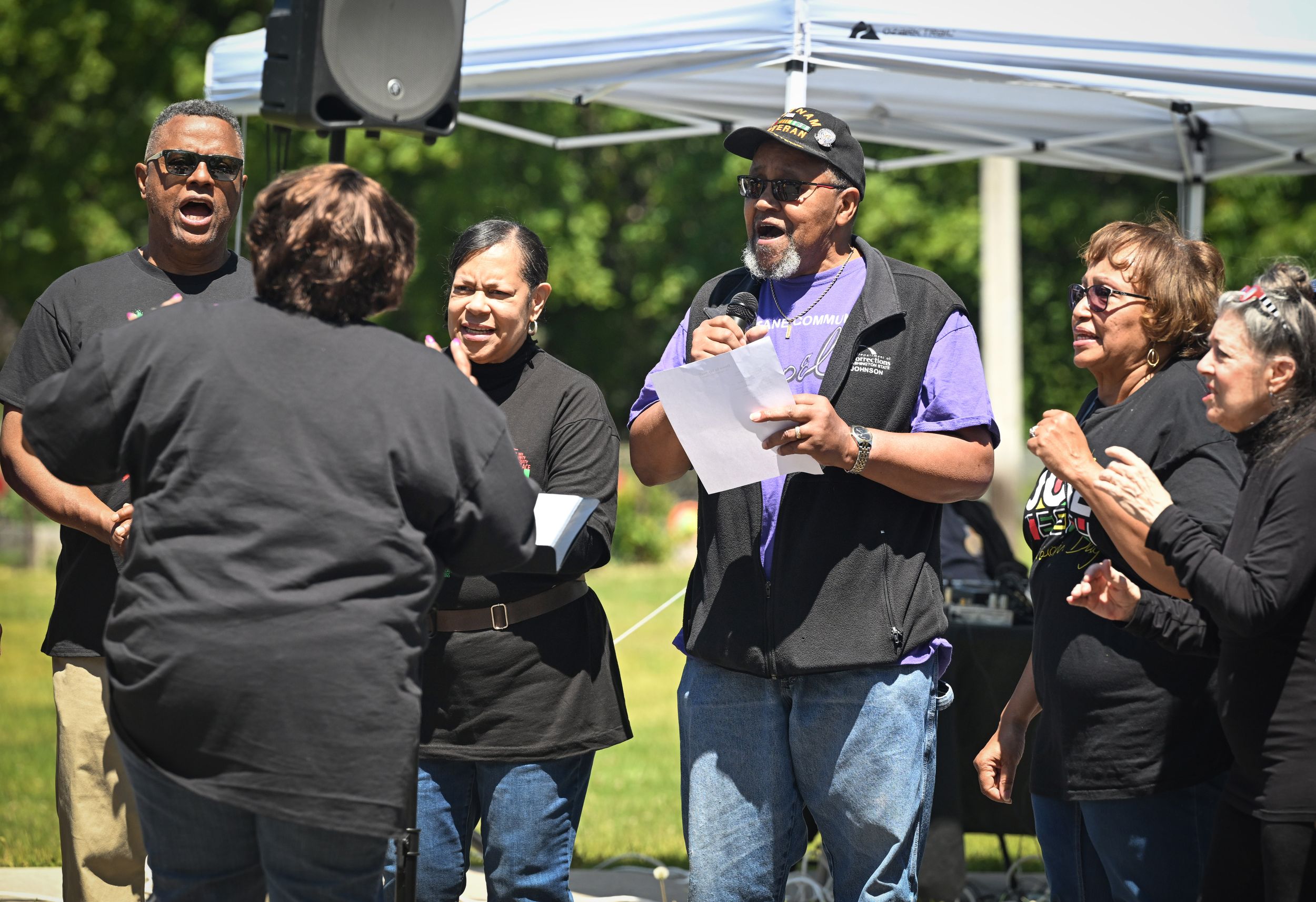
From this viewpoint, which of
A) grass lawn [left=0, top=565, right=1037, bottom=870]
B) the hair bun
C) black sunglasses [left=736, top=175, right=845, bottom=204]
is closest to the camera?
the hair bun

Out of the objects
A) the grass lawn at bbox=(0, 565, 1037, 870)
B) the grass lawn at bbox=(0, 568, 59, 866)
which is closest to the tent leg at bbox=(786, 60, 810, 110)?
the grass lawn at bbox=(0, 565, 1037, 870)

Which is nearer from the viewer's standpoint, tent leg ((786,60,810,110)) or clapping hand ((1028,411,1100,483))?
clapping hand ((1028,411,1100,483))

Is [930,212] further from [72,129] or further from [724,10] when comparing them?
[724,10]

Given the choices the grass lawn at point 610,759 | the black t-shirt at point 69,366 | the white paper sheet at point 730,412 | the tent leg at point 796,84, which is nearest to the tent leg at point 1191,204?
the grass lawn at point 610,759

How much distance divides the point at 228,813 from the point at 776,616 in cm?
127

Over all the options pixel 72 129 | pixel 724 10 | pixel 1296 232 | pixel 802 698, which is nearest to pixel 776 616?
pixel 802 698

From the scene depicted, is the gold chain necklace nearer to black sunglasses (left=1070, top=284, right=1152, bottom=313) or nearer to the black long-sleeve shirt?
black sunglasses (left=1070, top=284, right=1152, bottom=313)

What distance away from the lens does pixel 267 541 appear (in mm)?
2299

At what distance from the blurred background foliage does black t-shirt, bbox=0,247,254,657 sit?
12.1 metres

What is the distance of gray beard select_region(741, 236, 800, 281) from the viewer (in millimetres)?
3275

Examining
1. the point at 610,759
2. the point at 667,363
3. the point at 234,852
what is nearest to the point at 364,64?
the point at 667,363

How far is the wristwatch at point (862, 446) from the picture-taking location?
297cm

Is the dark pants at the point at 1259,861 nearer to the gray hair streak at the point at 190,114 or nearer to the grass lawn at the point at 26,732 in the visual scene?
the gray hair streak at the point at 190,114

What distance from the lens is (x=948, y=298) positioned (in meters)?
3.29
